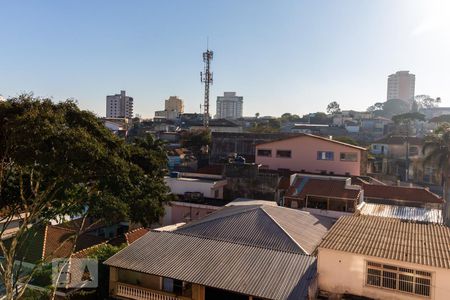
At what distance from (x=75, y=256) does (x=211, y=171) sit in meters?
19.4

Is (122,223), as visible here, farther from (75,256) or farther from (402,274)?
(402,274)

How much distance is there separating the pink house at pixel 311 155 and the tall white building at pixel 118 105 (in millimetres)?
160873

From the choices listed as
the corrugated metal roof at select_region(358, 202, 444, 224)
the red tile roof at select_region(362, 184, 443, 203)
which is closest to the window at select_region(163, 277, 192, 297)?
the corrugated metal roof at select_region(358, 202, 444, 224)

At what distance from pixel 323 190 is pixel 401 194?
26.4 feet

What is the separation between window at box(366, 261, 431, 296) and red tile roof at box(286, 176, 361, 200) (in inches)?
572

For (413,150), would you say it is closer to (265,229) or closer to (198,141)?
(198,141)

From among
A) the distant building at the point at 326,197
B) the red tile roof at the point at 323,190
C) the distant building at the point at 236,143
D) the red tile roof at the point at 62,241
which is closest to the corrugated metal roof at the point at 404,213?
the distant building at the point at 326,197

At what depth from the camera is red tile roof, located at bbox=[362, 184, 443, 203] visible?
31.1 m

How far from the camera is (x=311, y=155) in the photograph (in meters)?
38.6

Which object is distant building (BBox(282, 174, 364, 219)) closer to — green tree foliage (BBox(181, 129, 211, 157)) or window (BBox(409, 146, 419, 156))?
green tree foliage (BBox(181, 129, 211, 157))

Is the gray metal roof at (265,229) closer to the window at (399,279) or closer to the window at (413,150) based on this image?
the window at (399,279)

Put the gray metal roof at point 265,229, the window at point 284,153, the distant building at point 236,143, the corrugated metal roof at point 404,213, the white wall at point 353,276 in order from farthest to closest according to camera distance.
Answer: the distant building at point 236,143, the window at point 284,153, the corrugated metal roof at point 404,213, the gray metal roof at point 265,229, the white wall at point 353,276

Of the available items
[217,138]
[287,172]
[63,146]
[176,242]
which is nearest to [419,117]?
[217,138]

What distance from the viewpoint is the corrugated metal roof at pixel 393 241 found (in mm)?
13273
